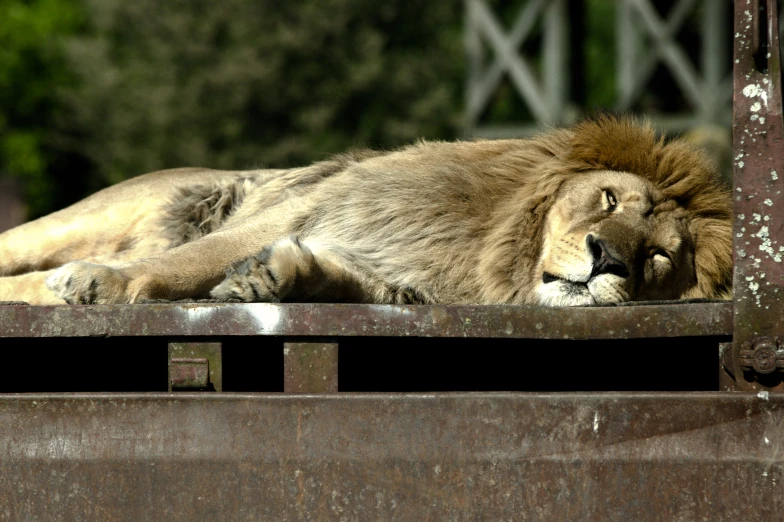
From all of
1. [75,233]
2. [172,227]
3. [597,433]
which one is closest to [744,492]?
[597,433]

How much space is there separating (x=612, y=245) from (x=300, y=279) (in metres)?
0.99

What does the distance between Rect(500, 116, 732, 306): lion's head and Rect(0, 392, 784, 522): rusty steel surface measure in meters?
0.96

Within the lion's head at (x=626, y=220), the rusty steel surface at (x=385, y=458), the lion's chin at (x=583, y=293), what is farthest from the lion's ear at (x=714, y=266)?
the rusty steel surface at (x=385, y=458)

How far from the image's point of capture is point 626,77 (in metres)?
17.5

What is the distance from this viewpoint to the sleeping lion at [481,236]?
3.33 metres

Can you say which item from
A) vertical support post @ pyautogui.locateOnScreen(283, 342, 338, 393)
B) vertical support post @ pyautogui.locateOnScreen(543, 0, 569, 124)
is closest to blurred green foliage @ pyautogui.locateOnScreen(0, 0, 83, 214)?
vertical support post @ pyautogui.locateOnScreen(543, 0, 569, 124)

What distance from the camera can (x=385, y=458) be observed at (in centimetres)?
246

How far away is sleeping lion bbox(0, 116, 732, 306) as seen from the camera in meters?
3.33

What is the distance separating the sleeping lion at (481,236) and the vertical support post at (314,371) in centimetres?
65

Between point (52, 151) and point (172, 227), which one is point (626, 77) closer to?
point (52, 151)

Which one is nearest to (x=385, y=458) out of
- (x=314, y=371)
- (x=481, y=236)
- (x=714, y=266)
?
→ (x=314, y=371)

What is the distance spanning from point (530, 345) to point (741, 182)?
0.65m

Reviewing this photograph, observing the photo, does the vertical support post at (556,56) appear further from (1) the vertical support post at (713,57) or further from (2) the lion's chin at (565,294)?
(2) the lion's chin at (565,294)

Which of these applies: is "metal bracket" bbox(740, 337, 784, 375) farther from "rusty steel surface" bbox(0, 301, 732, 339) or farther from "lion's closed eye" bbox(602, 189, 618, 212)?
"lion's closed eye" bbox(602, 189, 618, 212)
